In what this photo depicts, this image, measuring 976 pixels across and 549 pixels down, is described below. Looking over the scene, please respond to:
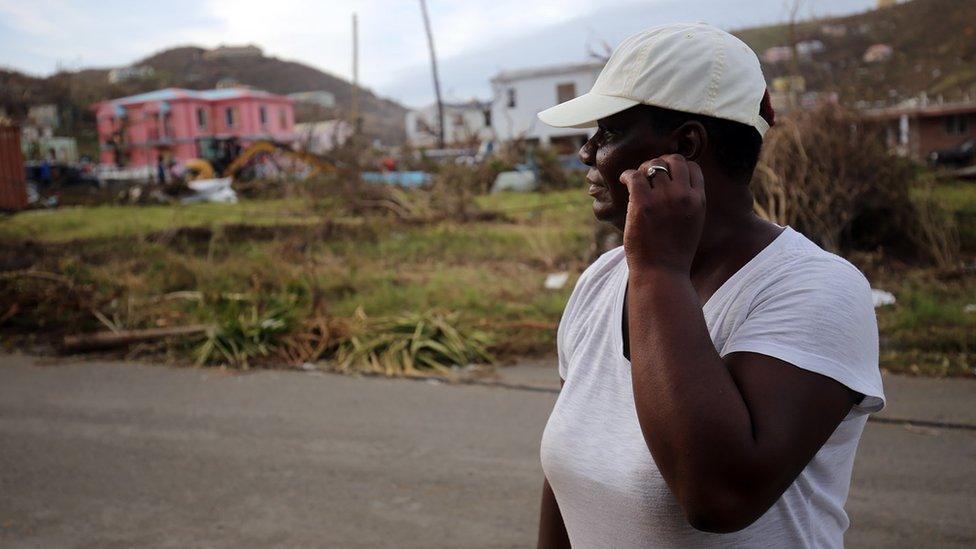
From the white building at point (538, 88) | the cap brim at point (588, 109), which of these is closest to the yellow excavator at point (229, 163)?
the white building at point (538, 88)

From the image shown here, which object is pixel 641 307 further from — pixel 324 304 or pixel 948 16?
pixel 948 16

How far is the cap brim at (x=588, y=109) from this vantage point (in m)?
1.50

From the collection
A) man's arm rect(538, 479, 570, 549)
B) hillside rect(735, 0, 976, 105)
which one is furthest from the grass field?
hillside rect(735, 0, 976, 105)

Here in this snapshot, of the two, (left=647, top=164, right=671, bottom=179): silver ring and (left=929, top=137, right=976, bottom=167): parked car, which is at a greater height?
(left=647, top=164, right=671, bottom=179): silver ring

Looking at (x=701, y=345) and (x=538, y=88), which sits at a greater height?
(x=538, y=88)

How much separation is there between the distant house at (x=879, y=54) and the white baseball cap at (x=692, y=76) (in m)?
72.0

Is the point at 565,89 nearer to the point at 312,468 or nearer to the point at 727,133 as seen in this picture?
the point at 312,468

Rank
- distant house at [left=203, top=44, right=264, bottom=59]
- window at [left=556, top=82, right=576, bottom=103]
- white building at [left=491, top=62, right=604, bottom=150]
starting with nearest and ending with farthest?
white building at [left=491, top=62, right=604, bottom=150]
window at [left=556, top=82, right=576, bottom=103]
distant house at [left=203, top=44, right=264, bottom=59]

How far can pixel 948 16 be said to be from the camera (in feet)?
227

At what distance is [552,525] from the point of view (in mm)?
1944

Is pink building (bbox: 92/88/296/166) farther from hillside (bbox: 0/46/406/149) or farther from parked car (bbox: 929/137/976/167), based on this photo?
parked car (bbox: 929/137/976/167)

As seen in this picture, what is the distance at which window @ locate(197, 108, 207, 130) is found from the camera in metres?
53.5

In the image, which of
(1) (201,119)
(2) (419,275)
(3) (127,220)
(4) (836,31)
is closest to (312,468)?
(2) (419,275)

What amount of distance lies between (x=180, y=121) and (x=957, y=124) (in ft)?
140
